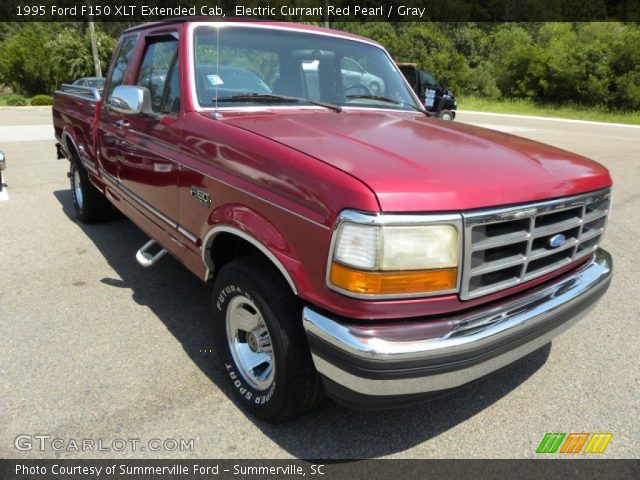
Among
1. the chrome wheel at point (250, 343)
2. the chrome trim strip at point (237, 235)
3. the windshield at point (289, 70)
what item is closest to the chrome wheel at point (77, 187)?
the windshield at point (289, 70)

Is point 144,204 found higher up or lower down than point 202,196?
lower down

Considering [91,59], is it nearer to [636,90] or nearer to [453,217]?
[636,90]

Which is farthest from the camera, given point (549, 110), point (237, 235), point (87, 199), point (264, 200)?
point (549, 110)

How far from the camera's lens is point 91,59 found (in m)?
33.6

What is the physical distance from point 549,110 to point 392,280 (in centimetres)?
2999

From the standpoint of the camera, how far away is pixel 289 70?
310 cm

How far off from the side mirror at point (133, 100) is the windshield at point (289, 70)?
1.39 ft

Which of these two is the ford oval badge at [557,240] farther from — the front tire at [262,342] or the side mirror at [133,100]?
the side mirror at [133,100]

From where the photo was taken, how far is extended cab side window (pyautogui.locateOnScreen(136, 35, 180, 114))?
9.64 feet

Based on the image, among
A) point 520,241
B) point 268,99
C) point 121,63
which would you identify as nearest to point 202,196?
point 268,99

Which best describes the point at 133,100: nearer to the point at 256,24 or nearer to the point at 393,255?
the point at 256,24

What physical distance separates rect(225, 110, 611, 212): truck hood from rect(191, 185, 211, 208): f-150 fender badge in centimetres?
40

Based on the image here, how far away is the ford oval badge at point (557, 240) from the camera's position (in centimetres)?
217

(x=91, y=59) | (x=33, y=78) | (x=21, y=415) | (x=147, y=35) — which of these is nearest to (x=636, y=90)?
(x=147, y=35)
